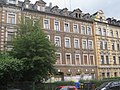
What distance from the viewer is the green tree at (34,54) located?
28.6 metres

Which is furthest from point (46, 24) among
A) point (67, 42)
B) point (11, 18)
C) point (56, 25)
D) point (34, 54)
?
point (34, 54)

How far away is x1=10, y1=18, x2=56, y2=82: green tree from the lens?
28.6 m

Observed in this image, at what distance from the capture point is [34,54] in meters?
28.9

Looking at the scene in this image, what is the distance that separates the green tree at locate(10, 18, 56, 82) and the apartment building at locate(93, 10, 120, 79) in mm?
19890

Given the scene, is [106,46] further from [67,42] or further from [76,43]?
[67,42]

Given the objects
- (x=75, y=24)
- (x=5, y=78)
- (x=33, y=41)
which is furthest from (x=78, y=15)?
(x=5, y=78)

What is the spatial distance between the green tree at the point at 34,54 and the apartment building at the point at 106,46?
19890 mm

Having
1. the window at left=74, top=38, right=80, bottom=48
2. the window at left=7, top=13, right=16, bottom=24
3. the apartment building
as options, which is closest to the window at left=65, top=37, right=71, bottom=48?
the window at left=74, top=38, right=80, bottom=48

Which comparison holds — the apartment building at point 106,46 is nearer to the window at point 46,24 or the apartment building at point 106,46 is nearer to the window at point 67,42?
the window at point 67,42

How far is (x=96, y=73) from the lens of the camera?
153 ft

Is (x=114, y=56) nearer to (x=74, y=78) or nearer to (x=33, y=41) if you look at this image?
(x=74, y=78)

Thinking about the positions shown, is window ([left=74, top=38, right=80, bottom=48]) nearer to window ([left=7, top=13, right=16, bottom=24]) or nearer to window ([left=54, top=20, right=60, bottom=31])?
window ([left=54, top=20, right=60, bottom=31])

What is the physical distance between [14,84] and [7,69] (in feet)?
9.50

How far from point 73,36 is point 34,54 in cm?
1764
